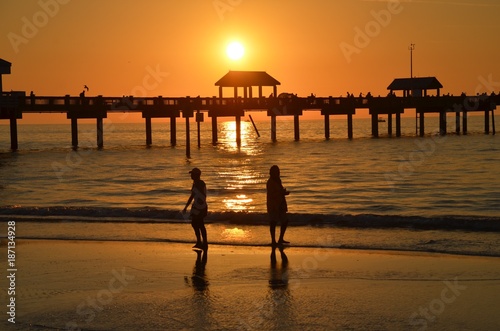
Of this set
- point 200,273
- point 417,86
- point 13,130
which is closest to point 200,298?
point 200,273

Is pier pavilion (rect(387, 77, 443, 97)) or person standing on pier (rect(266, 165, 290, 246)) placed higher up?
pier pavilion (rect(387, 77, 443, 97))

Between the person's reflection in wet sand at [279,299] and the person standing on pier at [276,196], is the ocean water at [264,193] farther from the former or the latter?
the person's reflection in wet sand at [279,299]

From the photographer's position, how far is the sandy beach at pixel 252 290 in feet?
32.9

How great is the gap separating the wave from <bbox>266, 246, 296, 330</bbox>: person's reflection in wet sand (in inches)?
281

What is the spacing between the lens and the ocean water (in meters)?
18.7

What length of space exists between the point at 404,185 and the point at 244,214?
15.6 metres

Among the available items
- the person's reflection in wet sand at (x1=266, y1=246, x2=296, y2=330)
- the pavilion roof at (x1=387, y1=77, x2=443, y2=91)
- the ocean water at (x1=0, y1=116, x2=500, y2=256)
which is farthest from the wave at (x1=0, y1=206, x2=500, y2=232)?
the pavilion roof at (x1=387, y1=77, x2=443, y2=91)

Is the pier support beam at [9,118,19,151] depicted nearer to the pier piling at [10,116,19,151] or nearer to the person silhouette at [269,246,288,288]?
the pier piling at [10,116,19,151]

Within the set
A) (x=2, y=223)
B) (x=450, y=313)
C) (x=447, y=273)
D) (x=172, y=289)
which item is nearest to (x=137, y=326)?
(x=172, y=289)

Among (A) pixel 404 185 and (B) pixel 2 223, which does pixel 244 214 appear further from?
(A) pixel 404 185

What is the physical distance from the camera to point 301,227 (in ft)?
65.6

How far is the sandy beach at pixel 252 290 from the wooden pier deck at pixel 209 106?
1697 inches

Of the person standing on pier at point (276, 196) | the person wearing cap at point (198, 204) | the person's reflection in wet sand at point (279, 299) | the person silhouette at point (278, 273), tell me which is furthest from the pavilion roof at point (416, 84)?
the person's reflection in wet sand at point (279, 299)

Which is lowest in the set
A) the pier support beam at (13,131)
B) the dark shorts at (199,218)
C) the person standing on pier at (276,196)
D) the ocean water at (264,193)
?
the ocean water at (264,193)
